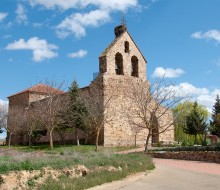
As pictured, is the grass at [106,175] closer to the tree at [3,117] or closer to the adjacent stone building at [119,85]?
the adjacent stone building at [119,85]

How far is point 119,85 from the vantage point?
38.3 m

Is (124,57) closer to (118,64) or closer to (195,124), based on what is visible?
(118,64)

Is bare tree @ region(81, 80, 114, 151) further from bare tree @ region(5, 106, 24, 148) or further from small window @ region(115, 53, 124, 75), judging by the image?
bare tree @ region(5, 106, 24, 148)

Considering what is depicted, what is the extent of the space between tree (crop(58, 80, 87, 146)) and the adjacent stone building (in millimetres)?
1325

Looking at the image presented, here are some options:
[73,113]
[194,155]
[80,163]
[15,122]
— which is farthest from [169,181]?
[15,122]

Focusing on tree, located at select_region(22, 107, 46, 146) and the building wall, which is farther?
tree, located at select_region(22, 107, 46, 146)

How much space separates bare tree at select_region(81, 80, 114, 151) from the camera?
3394cm

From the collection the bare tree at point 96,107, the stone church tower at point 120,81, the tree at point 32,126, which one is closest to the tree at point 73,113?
the bare tree at point 96,107

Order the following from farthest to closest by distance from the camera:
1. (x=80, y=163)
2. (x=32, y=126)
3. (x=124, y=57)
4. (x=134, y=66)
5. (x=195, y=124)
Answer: (x=195, y=124) → (x=32, y=126) → (x=134, y=66) → (x=124, y=57) → (x=80, y=163)

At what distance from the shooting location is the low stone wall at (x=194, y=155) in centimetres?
2133

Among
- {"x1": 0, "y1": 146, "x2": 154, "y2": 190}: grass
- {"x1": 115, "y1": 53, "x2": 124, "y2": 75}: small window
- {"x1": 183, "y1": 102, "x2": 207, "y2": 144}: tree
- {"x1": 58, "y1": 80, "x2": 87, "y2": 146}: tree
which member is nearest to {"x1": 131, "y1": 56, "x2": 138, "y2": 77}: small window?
{"x1": 115, "y1": 53, "x2": 124, "y2": 75}: small window

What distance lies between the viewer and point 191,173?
1588 centimetres

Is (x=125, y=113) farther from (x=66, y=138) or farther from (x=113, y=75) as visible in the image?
(x=66, y=138)

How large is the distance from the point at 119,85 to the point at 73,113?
6.00 meters
